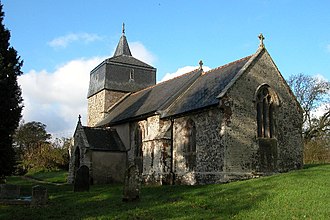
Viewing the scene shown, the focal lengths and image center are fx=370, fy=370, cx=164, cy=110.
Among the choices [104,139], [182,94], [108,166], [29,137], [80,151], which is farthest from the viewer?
[29,137]

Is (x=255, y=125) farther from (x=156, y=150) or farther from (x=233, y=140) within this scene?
(x=156, y=150)

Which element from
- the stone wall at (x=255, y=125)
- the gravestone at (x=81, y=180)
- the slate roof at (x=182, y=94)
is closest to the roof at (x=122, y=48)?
the slate roof at (x=182, y=94)

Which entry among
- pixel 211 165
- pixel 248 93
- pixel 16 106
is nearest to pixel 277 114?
pixel 248 93

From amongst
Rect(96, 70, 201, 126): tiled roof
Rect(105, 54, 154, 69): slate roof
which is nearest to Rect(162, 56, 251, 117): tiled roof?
Rect(96, 70, 201, 126): tiled roof

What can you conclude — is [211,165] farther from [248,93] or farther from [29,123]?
[29,123]

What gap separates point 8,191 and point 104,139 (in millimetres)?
13650

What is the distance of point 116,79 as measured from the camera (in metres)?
38.1

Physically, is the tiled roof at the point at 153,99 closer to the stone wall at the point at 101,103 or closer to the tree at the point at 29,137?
the stone wall at the point at 101,103

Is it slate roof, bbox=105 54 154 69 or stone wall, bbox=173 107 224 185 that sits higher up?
slate roof, bbox=105 54 154 69

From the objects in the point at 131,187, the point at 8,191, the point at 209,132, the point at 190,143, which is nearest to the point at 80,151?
the point at 190,143

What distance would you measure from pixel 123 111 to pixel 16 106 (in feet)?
41.8

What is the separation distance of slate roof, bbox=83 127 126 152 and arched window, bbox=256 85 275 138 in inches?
462

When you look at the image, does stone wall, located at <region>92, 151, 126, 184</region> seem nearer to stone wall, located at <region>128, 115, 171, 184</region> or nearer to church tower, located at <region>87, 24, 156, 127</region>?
stone wall, located at <region>128, 115, 171, 184</region>

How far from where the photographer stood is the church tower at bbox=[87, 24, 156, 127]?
37.6 m
